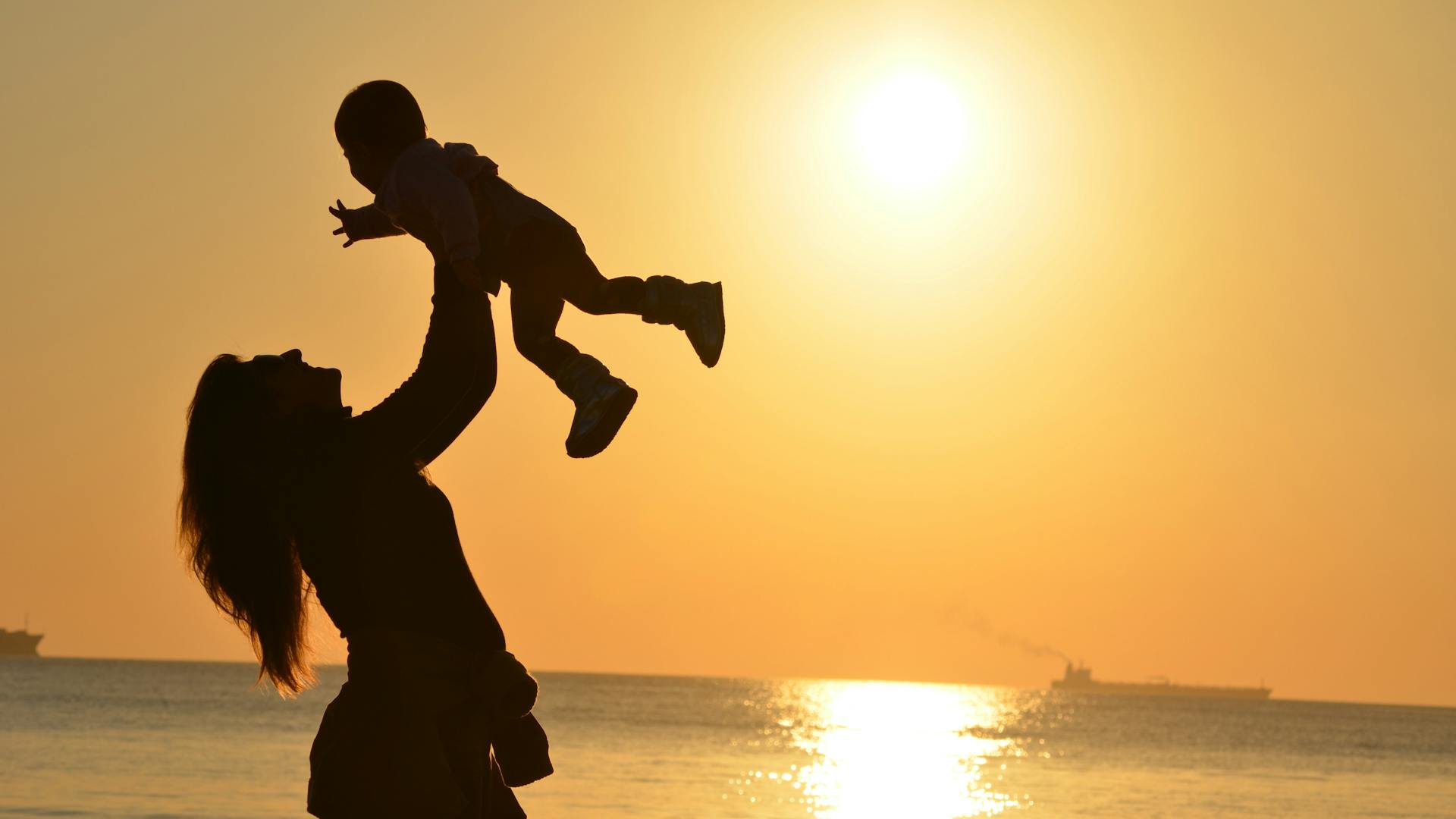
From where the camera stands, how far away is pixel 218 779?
37.8m

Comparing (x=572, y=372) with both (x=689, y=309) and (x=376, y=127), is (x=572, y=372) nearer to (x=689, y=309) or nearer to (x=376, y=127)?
(x=689, y=309)

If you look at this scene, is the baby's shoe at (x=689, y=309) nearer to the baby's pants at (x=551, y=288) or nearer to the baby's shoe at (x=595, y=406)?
the baby's pants at (x=551, y=288)

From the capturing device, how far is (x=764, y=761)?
55.1 metres

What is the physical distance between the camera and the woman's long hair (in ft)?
11.5

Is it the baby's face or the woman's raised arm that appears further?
the baby's face

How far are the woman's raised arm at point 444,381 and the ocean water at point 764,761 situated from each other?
7.20m

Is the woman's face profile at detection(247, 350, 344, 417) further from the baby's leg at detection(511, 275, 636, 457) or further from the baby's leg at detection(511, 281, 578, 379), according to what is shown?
the baby's leg at detection(511, 281, 578, 379)

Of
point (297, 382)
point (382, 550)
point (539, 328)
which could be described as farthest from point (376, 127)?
point (382, 550)

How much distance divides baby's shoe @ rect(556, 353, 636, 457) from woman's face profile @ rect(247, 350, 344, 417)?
507 millimetres

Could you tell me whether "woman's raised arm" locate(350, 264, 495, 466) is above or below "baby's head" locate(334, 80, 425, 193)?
below

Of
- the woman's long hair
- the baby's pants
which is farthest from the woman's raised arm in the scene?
the baby's pants

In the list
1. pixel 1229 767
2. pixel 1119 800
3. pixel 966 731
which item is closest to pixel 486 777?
pixel 1119 800

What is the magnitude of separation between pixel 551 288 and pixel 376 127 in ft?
2.12

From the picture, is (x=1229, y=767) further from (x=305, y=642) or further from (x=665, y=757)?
(x=305, y=642)
